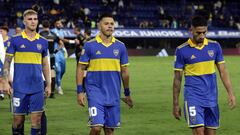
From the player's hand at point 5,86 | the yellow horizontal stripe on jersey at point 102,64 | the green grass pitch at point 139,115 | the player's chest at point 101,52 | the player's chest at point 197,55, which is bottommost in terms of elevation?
the green grass pitch at point 139,115

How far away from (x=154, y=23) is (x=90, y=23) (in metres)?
6.09

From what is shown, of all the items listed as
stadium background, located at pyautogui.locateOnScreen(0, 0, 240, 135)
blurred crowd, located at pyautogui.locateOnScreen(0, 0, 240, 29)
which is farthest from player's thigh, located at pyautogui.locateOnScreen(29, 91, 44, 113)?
blurred crowd, located at pyautogui.locateOnScreen(0, 0, 240, 29)

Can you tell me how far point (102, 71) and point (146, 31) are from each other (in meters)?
33.2

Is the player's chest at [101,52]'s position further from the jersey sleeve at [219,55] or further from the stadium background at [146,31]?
the stadium background at [146,31]

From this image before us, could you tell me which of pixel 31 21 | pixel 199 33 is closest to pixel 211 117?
pixel 199 33

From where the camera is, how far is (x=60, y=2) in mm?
41406

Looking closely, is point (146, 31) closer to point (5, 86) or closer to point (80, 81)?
point (5, 86)

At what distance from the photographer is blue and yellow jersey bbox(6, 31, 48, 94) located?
9266mm

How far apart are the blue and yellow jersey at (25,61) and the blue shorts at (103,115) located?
4.24ft

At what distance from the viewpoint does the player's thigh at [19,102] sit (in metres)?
9.26

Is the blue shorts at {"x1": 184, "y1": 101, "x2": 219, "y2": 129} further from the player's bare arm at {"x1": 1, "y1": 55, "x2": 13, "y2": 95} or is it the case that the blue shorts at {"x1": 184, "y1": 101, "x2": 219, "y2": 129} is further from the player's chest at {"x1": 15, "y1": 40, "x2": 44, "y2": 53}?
the player's bare arm at {"x1": 1, "y1": 55, "x2": 13, "y2": 95}

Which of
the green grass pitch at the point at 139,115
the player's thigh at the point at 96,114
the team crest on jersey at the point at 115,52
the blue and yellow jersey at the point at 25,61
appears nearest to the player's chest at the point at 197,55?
the team crest on jersey at the point at 115,52

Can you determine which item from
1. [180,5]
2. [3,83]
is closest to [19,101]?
[3,83]

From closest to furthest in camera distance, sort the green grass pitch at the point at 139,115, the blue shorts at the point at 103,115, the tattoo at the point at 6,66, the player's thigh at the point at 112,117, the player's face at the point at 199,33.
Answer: the player's face at the point at 199,33
the blue shorts at the point at 103,115
the player's thigh at the point at 112,117
the tattoo at the point at 6,66
the green grass pitch at the point at 139,115
